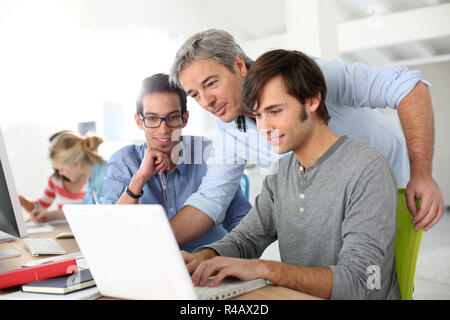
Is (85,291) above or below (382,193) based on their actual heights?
below

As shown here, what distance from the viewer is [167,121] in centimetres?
201

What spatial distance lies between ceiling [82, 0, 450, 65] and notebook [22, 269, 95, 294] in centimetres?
→ 313

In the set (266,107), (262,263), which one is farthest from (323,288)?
(266,107)

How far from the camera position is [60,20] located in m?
4.85

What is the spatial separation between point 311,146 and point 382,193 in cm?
23

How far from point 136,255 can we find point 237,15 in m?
4.18

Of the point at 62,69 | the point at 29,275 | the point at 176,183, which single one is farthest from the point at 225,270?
the point at 62,69

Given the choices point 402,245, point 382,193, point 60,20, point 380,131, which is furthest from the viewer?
point 60,20

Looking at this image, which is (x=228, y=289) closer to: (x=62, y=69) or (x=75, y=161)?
(x=75, y=161)

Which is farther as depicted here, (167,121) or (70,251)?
(167,121)

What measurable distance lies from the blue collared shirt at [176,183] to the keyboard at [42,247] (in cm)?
33

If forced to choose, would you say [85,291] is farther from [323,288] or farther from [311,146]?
[311,146]

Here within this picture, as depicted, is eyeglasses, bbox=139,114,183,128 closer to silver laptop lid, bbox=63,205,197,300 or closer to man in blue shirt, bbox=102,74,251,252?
man in blue shirt, bbox=102,74,251,252
